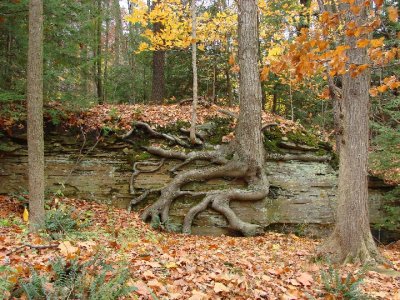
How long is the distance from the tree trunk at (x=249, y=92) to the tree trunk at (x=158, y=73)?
15.0ft

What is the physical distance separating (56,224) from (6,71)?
462 centimetres

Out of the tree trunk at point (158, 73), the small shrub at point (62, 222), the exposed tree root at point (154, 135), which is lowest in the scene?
the small shrub at point (62, 222)

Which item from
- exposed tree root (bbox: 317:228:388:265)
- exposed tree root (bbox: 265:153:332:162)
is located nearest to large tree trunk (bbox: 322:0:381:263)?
exposed tree root (bbox: 317:228:388:265)

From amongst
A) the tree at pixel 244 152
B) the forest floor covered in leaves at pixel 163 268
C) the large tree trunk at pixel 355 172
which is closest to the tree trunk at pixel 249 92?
the tree at pixel 244 152

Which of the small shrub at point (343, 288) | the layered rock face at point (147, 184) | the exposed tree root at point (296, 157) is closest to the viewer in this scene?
the small shrub at point (343, 288)

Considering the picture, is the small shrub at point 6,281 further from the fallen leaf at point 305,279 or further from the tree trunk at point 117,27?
the tree trunk at point 117,27

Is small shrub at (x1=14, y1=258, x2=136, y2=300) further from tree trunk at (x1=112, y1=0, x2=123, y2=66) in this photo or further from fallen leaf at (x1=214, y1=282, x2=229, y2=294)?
tree trunk at (x1=112, y1=0, x2=123, y2=66)

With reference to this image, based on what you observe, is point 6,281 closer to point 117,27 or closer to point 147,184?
point 147,184

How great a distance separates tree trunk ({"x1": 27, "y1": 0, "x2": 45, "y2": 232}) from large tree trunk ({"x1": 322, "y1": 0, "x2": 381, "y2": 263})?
576 centimetres

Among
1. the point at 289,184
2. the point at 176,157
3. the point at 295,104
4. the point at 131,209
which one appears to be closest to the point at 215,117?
the point at 176,157

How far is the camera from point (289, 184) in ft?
33.1

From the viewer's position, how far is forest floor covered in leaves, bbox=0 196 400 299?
150 inches

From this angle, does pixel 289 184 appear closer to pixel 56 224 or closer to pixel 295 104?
pixel 56 224

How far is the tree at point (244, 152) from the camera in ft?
31.0
